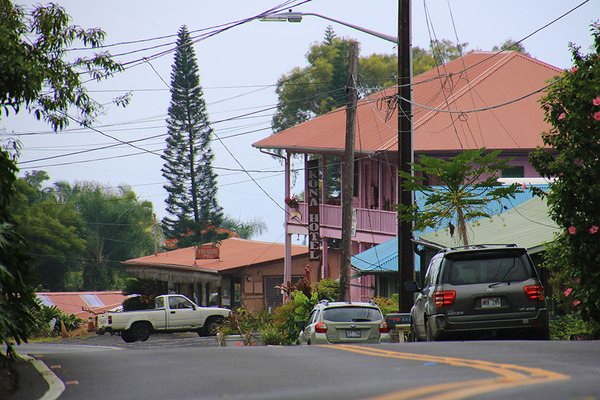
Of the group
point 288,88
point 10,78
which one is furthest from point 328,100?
point 10,78

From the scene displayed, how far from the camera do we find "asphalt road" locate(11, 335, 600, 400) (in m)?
7.70

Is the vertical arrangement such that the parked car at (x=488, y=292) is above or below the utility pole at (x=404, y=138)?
below

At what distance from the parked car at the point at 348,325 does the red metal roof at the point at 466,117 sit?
506 inches

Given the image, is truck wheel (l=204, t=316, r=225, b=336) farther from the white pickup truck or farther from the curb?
the curb

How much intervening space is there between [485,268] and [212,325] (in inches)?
864

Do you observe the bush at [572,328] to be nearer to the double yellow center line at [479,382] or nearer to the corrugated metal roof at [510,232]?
the corrugated metal roof at [510,232]

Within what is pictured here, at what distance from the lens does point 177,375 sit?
959cm

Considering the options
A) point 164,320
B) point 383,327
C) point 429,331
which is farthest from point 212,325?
point 429,331

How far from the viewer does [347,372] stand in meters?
9.39

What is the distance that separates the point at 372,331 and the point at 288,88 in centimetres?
4766

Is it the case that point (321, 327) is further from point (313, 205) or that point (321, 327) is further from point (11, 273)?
point (313, 205)

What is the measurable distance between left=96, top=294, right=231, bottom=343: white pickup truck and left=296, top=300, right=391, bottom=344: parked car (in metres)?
16.2

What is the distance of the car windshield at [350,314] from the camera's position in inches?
709

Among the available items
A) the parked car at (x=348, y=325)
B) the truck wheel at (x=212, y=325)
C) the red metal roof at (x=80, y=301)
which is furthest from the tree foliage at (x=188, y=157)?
the parked car at (x=348, y=325)
